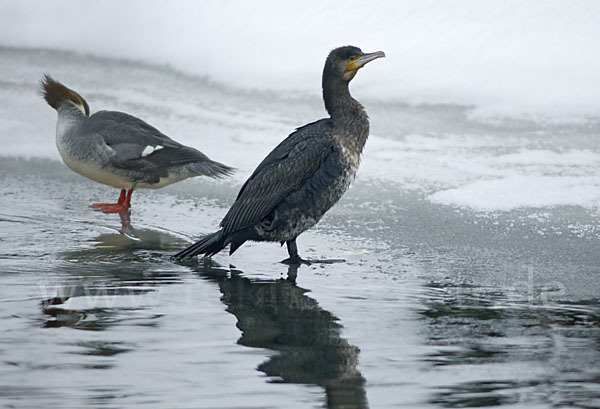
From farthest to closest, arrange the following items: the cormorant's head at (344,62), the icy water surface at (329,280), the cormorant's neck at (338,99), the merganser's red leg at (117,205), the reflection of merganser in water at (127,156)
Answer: the reflection of merganser in water at (127,156) → the merganser's red leg at (117,205) → the cormorant's head at (344,62) → the cormorant's neck at (338,99) → the icy water surface at (329,280)

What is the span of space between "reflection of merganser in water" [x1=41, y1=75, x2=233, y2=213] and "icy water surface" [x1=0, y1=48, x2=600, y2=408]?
8.2 inches

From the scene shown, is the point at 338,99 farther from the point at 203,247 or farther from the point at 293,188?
the point at 203,247

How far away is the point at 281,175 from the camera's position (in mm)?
4480

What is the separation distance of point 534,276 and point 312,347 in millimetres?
1578

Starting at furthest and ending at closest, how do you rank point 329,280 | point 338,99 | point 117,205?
point 117,205 → point 338,99 → point 329,280

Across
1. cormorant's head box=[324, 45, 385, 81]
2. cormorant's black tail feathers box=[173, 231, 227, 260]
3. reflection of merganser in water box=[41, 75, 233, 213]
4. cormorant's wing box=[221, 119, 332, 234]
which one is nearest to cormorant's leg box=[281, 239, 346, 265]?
cormorant's wing box=[221, 119, 332, 234]

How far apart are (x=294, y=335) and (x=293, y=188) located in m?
1.41

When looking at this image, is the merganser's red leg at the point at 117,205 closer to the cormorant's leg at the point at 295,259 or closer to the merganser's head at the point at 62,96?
the merganser's head at the point at 62,96

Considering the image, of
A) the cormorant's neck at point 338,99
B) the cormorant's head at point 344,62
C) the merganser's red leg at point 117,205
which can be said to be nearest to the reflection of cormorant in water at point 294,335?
the cormorant's neck at point 338,99

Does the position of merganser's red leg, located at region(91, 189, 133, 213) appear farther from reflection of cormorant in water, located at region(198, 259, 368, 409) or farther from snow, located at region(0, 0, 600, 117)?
snow, located at region(0, 0, 600, 117)

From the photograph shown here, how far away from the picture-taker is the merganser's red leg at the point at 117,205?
573 centimetres

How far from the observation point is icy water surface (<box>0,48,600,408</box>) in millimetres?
2705

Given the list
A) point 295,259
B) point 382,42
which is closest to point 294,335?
point 295,259

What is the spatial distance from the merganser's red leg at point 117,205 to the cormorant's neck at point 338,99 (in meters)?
1.78
